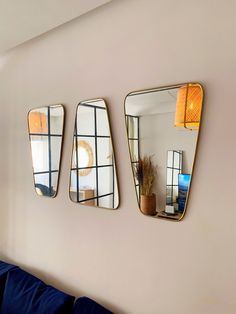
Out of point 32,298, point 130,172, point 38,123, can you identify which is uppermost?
point 38,123

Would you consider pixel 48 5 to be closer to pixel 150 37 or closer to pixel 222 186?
pixel 150 37

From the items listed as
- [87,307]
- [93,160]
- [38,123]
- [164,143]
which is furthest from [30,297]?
[164,143]

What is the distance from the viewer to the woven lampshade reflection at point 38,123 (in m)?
1.87

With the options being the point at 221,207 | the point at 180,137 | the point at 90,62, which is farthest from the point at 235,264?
the point at 90,62

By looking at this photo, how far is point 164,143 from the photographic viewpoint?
1.27 meters

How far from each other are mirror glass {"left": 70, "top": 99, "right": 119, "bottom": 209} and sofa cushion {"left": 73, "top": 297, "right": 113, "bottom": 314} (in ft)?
1.87

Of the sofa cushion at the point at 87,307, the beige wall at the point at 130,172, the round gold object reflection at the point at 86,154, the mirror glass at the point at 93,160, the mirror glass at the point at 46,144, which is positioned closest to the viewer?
the beige wall at the point at 130,172

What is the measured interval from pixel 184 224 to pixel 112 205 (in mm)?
454

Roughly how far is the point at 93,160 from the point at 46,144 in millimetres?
489

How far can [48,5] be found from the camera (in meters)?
1.48

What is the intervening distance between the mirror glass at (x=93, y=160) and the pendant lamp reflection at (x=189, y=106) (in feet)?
1.51

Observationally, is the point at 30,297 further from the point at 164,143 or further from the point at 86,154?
the point at 164,143

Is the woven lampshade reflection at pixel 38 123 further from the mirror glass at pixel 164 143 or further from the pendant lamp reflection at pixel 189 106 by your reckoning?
the pendant lamp reflection at pixel 189 106

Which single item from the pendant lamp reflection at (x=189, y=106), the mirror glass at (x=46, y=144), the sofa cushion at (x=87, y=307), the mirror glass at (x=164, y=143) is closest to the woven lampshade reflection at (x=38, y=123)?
the mirror glass at (x=46, y=144)
